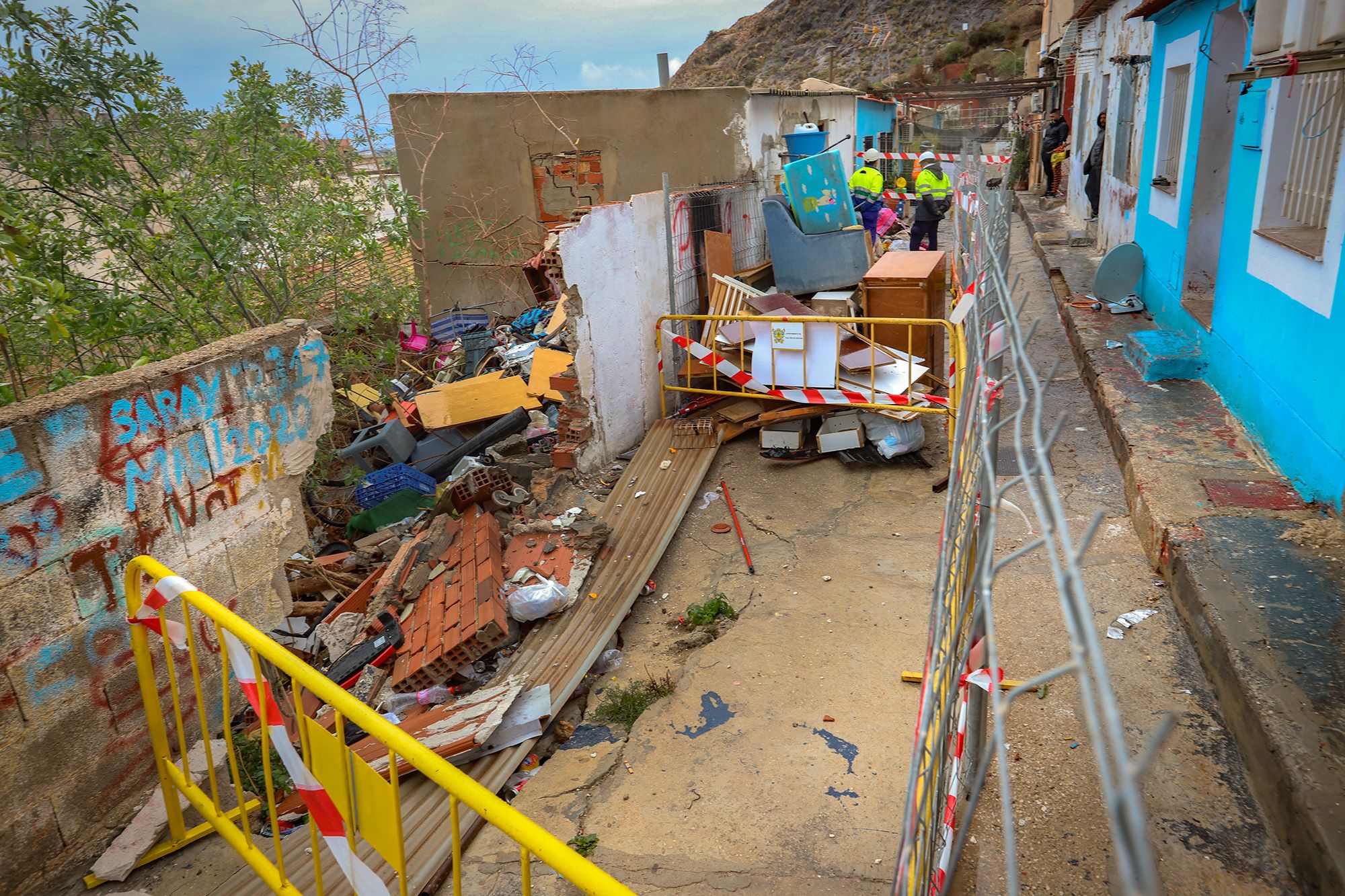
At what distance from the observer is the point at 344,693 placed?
241 centimetres

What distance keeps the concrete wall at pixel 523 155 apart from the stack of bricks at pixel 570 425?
595 centimetres

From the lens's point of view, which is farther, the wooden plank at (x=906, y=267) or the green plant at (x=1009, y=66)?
the green plant at (x=1009, y=66)

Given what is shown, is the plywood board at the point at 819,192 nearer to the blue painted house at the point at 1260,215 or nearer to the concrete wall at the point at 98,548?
the blue painted house at the point at 1260,215

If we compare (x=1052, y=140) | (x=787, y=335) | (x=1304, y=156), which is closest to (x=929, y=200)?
(x=787, y=335)

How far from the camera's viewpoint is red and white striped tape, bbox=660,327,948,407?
7285 mm

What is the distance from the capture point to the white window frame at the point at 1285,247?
4.63 m

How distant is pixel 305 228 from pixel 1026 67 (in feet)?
115

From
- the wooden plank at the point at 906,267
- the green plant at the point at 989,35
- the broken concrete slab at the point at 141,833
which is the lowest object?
the broken concrete slab at the point at 141,833

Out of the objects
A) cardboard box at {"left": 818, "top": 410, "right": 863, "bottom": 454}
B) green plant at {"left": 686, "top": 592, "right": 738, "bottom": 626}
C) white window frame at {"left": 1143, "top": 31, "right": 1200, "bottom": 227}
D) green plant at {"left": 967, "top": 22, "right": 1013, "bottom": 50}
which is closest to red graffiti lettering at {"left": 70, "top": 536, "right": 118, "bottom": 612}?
green plant at {"left": 686, "top": 592, "right": 738, "bottom": 626}

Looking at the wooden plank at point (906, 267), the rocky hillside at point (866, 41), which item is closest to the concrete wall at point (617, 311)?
the wooden plank at point (906, 267)

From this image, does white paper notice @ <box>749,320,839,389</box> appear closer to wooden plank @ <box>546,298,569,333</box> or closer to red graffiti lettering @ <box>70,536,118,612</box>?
wooden plank @ <box>546,298,569,333</box>

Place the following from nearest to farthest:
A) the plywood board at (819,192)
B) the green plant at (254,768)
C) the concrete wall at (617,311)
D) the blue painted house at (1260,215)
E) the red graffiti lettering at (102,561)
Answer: the red graffiti lettering at (102,561)
the green plant at (254,768)
the blue painted house at (1260,215)
the concrete wall at (617,311)
the plywood board at (819,192)

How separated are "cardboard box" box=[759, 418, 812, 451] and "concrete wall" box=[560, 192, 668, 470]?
4.19 ft

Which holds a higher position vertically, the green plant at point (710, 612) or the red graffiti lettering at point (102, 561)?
the red graffiti lettering at point (102, 561)
